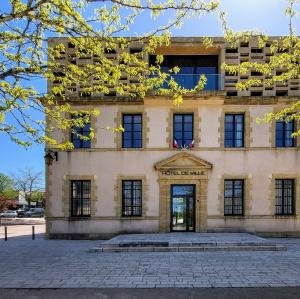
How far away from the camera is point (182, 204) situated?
1769cm

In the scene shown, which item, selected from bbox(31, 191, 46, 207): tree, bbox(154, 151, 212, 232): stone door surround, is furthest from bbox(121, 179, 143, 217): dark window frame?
bbox(31, 191, 46, 207): tree

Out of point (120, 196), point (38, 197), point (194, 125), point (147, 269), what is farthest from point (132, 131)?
point (38, 197)

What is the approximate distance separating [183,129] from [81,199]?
608cm

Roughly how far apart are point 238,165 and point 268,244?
5179mm

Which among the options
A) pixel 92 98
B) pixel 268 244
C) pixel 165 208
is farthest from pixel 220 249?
pixel 92 98

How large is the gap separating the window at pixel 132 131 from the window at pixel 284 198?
23.2 ft

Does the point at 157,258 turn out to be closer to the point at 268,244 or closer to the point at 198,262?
the point at 198,262

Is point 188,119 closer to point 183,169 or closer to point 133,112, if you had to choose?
point 183,169

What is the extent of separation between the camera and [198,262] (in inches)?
418

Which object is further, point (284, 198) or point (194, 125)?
point (194, 125)

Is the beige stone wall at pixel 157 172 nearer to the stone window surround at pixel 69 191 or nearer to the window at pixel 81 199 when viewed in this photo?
the stone window surround at pixel 69 191

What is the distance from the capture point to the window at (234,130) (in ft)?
58.7

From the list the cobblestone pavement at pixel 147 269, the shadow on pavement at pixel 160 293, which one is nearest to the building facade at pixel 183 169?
the cobblestone pavement at pixel 147 269

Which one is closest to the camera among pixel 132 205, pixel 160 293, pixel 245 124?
pixel 160 293
